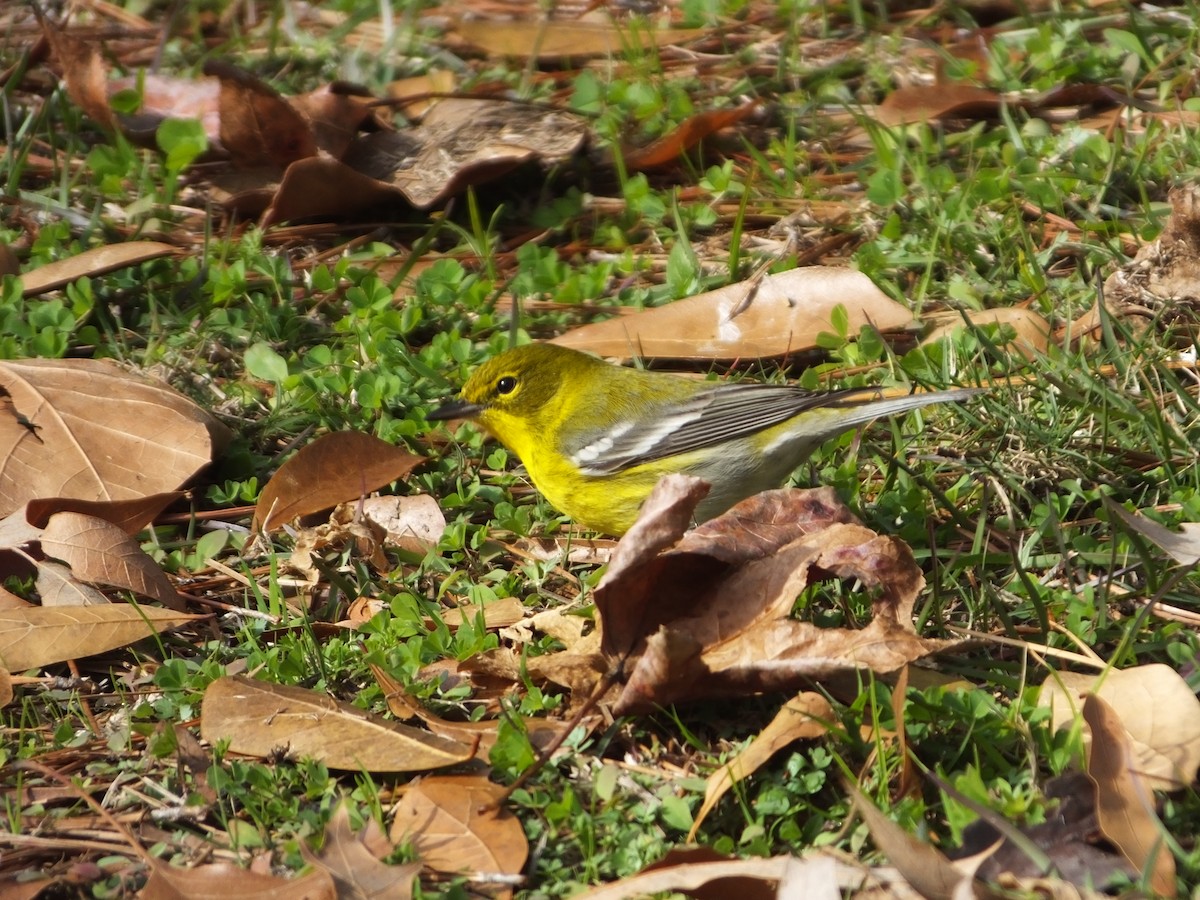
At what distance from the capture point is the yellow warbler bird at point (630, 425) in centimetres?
466

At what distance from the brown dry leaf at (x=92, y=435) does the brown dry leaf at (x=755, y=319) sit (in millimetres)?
1644

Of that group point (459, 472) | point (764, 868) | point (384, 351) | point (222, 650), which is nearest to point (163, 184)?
point (384, 351)

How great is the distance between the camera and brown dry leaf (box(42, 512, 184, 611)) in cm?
407

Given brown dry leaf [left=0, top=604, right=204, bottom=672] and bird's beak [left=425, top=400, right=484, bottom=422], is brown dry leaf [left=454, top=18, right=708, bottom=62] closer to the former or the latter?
bird's beak [left=425, top=400, right=484, bottom=422]

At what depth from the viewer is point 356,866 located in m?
2.92

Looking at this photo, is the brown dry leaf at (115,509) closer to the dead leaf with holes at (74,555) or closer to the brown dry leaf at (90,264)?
the dead leaf with holes at (74,555)

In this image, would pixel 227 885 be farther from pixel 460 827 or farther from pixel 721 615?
pixel 721 615

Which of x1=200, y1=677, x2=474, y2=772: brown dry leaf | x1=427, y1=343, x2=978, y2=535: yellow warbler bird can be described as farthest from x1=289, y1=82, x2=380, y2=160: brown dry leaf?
x1=200, y1=677, x2=474, y2=772: brown dry leaf

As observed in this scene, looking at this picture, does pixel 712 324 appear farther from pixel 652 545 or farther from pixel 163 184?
pixel 163 184

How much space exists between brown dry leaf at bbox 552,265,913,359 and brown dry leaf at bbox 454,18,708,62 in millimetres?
2430

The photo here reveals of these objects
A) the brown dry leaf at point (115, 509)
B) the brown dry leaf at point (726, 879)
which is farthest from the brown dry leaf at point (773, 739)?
the brown dry leaf at point (115, 509)

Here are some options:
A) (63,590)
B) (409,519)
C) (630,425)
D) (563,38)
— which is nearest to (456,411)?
(409,519)

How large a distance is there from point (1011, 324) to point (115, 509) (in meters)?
3.24

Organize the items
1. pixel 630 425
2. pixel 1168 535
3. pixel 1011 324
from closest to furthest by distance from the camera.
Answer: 1. pixel 1168 535
2. pixel 1011 324
3. pixel 630 425
